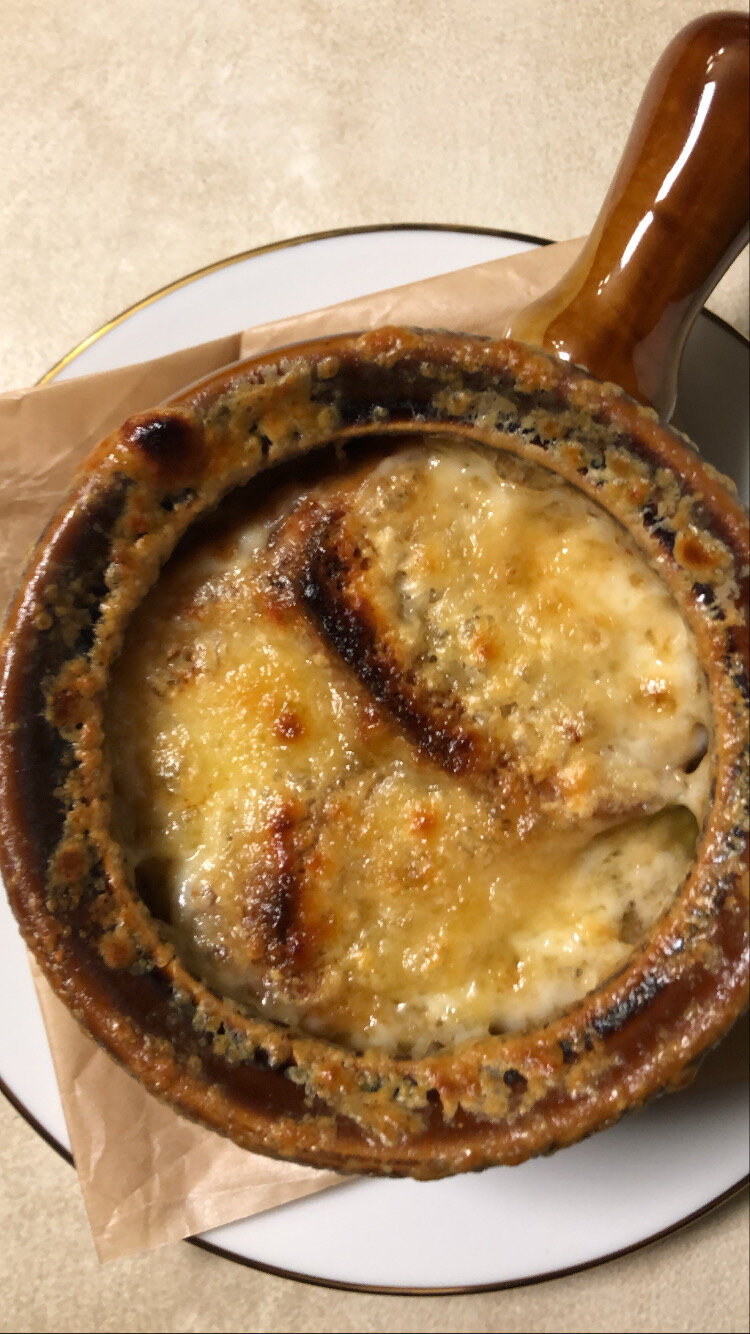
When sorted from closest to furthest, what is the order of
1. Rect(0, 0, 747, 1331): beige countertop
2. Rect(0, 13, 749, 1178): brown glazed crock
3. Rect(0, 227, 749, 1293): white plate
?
Rect(0, 13, 749, 1178): brown glazed crock
Rect(0, 227, 749, 1293): white plate
Rect(0, 0, 747, 1331): beige countertop

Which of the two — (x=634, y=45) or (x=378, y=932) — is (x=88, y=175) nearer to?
(x=634, y=45)

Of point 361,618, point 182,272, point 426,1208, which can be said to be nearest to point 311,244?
point 182,272

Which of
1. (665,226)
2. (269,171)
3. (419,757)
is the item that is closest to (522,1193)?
(419,757)

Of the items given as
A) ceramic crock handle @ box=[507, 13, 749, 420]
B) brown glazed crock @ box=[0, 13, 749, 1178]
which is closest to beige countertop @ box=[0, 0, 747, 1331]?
ceramic crock handle @ box=[507, 13, 749, 420]

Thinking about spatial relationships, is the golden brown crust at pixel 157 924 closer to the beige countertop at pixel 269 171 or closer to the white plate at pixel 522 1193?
the white plate at pixel 522 1193

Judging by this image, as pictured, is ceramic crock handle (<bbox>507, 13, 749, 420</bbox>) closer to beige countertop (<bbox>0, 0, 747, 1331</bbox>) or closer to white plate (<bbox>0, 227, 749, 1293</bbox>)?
white plate (<bbox>0, 227, 749, 1293</bbox>)

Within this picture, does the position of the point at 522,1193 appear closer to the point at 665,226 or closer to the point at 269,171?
the point at 665,226
